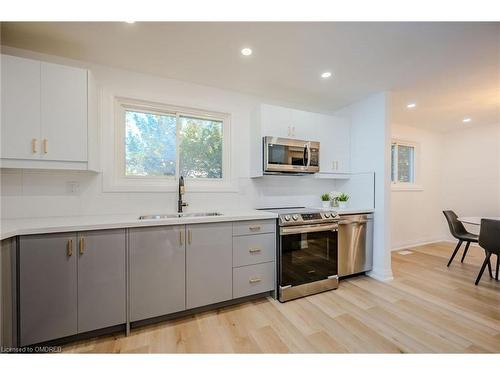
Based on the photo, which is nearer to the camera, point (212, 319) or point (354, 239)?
point (212, 319)

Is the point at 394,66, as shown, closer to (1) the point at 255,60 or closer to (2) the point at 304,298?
(1) the point at 255,60

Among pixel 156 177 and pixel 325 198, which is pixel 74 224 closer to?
pixel 156 177

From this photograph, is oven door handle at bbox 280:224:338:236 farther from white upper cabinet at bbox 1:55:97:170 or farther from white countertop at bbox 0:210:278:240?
white upper cabinet at bbox 1:55:97:170

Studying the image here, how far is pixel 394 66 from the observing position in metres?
2.17

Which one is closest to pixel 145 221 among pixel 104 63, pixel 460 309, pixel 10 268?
pixel 10 268

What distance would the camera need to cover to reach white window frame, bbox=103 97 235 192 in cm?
221

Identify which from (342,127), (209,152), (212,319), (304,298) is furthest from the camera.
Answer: (342,127)

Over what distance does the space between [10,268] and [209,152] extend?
6.42ft

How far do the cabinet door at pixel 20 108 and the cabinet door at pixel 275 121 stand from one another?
2092 mm

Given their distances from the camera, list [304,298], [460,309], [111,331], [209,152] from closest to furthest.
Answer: [111,331] < [460,309] < [304,298] < [209,152]

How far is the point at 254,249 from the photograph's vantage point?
2.13 m

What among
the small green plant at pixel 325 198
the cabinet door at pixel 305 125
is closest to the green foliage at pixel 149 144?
the cabinet door at pixel 305 125

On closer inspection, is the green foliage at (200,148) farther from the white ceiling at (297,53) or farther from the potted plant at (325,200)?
the potted plant at (325,200)

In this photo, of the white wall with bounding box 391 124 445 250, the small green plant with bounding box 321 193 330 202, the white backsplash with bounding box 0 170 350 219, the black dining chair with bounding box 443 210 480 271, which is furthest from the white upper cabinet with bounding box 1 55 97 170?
the white wall with bounding box 391 124 445 250
